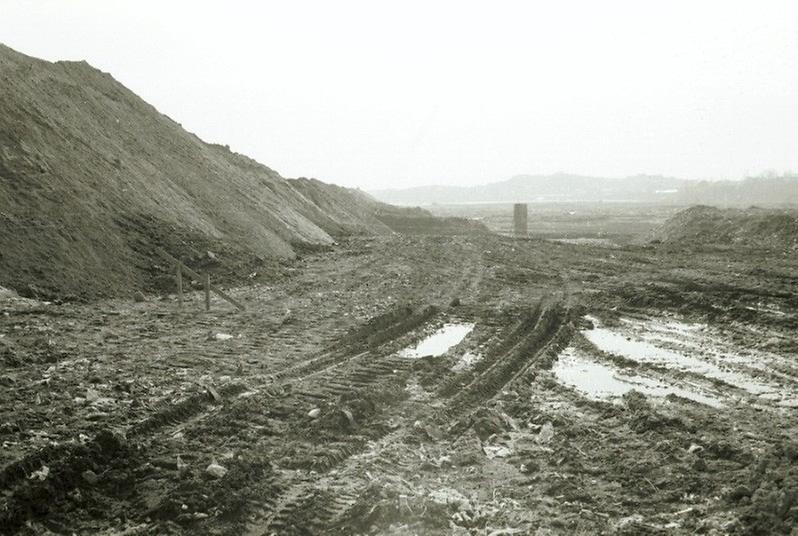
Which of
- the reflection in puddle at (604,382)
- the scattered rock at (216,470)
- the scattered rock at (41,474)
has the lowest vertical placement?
the reflection in puddle at (604,382)

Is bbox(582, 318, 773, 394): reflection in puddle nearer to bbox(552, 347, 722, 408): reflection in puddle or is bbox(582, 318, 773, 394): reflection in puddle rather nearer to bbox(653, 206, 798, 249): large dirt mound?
bbox(552, 347, 722, 408): reflection in puddle

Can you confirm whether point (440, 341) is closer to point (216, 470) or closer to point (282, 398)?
point (282, 398)

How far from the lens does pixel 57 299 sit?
1221 centimetres

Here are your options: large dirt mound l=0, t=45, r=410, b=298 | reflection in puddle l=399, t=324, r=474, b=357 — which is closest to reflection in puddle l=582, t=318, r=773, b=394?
reflection in puddle l=399, t=324, r=474, b=357

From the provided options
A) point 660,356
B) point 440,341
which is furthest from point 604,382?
point 440,341

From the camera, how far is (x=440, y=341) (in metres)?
11.4

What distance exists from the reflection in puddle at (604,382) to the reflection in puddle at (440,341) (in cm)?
180

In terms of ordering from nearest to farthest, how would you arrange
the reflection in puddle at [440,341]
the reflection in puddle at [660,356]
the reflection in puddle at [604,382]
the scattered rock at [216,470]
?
1. the scattered rock at [216,470]
2. the reflection in puddle at [604,382]
3. the reflection in puddle at [660,356]
4. the reflection in puddle at [440,341]

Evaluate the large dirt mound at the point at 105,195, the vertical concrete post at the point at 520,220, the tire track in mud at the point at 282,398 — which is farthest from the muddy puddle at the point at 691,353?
the vertical concrete post at the point at 520,220

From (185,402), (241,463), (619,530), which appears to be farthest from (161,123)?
(619,530)

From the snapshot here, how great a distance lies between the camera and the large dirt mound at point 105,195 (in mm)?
13375

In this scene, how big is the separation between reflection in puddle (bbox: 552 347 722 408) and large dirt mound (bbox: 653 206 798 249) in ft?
46.3

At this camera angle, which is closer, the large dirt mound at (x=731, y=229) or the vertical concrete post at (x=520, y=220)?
the large dirt mound at (x=731, y=229)

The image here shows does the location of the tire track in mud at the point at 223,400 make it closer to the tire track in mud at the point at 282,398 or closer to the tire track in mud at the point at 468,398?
the tire track in mud at the point at 282,398
